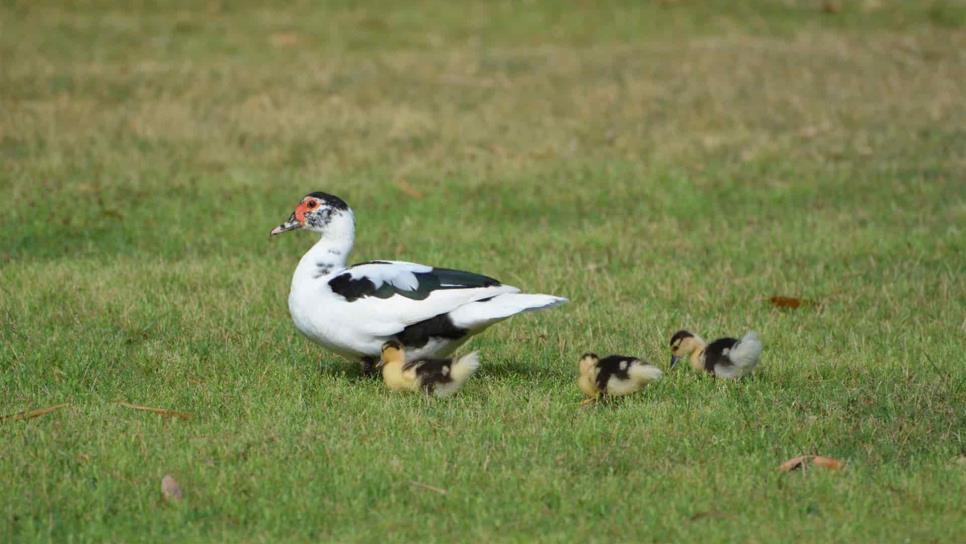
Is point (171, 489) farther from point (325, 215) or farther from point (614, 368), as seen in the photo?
A: point (325, 215)

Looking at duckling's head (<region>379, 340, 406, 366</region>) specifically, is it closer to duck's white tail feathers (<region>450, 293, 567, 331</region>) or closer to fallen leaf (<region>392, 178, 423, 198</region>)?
duck's white tail feathers (<region>450, 293, 567, 331</region>)

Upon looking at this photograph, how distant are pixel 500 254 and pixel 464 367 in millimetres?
3803

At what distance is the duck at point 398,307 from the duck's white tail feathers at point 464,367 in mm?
274

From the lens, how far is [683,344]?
23.0 feet

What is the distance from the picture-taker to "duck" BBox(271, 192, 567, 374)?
657 cm

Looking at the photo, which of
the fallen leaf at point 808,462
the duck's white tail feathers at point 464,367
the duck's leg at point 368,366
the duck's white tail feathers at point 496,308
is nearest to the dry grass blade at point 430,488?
the duck's white tail feathers at point 464,367

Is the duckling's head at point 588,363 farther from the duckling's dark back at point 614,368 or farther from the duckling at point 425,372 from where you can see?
the duckling at point 425,372

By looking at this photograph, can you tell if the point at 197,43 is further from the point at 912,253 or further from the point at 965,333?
the point at 965,333

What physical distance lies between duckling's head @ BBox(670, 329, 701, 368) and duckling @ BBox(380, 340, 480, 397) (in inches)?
46.7

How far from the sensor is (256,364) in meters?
7.19

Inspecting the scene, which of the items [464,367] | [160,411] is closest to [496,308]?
[464,367]

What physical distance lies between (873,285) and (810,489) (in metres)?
4.05

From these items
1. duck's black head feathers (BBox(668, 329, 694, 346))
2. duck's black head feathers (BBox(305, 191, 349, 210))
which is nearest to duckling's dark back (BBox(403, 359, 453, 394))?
duck's black head feathers (BBox(305, 191, 349, 210))

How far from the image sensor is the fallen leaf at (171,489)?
5188mm
